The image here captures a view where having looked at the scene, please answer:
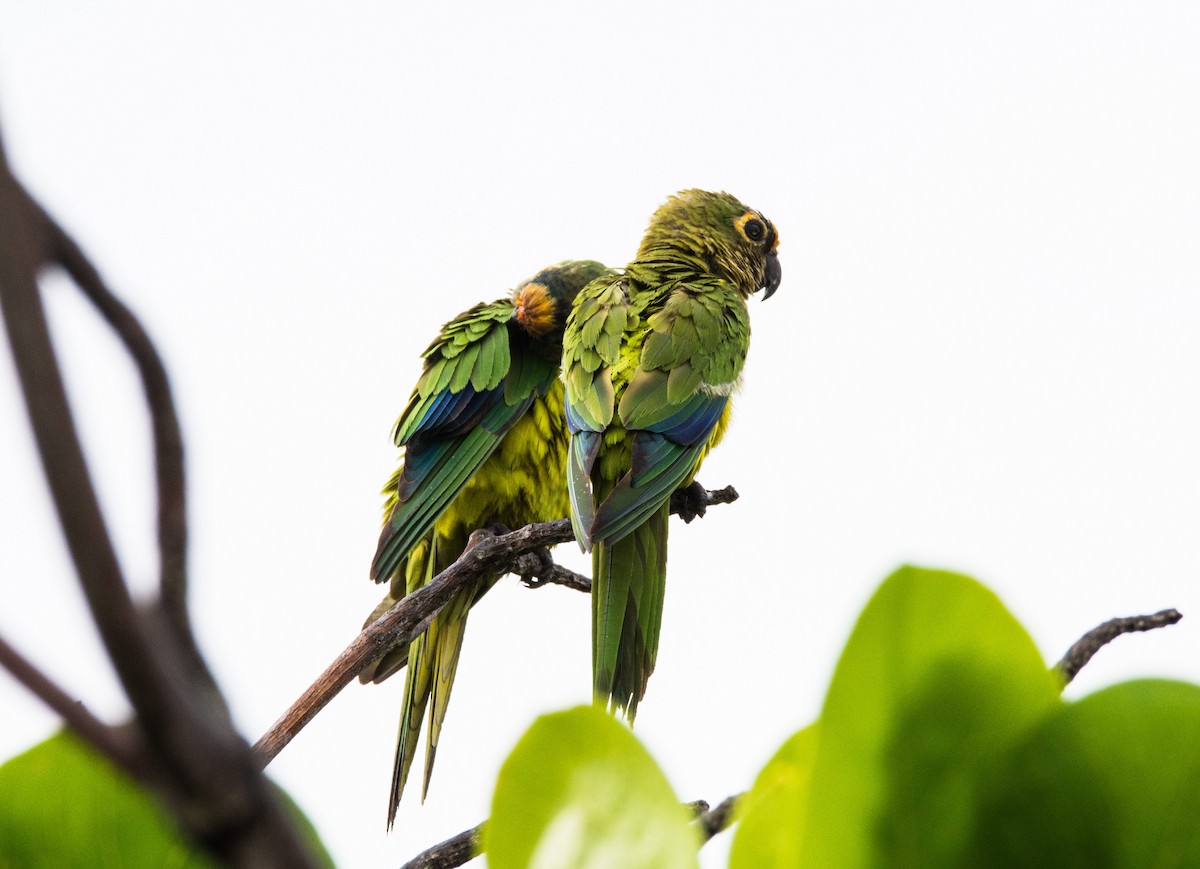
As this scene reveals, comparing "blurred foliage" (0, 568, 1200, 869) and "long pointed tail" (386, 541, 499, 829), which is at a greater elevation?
"long pointed tail" (386, 541, 499, 829)

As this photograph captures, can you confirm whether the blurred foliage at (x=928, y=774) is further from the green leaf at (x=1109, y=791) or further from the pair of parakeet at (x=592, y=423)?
the pair of parakeet at (x=592, y=423)

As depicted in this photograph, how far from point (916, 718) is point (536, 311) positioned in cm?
193

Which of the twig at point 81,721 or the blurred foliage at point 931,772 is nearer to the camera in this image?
the twig at point 81,721

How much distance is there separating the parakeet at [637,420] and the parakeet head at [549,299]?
197mm

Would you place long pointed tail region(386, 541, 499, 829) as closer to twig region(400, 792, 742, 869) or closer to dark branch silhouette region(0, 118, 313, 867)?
twig region(400, 792, 742, 869)

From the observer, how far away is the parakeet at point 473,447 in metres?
1.97

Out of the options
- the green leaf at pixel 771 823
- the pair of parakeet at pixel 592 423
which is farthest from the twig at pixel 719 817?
the pair of parakeet at pixel 592 423

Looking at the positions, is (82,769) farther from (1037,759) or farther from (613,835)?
(1037,759)

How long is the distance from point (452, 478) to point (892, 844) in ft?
5.63

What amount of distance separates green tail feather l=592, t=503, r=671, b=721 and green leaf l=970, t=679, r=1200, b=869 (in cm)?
124

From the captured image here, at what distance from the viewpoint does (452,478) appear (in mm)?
1962

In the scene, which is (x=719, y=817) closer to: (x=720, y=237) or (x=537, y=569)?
(x=537, y=569)

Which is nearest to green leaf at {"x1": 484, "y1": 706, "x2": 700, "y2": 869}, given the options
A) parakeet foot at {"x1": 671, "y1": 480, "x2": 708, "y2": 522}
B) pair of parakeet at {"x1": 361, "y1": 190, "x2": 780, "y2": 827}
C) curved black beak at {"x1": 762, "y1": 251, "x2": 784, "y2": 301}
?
pair of parakeet at {"x1": 361, "y1": 190, "x2": 780, "y2": 827}

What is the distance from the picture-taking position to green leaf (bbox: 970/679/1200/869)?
0.27m
